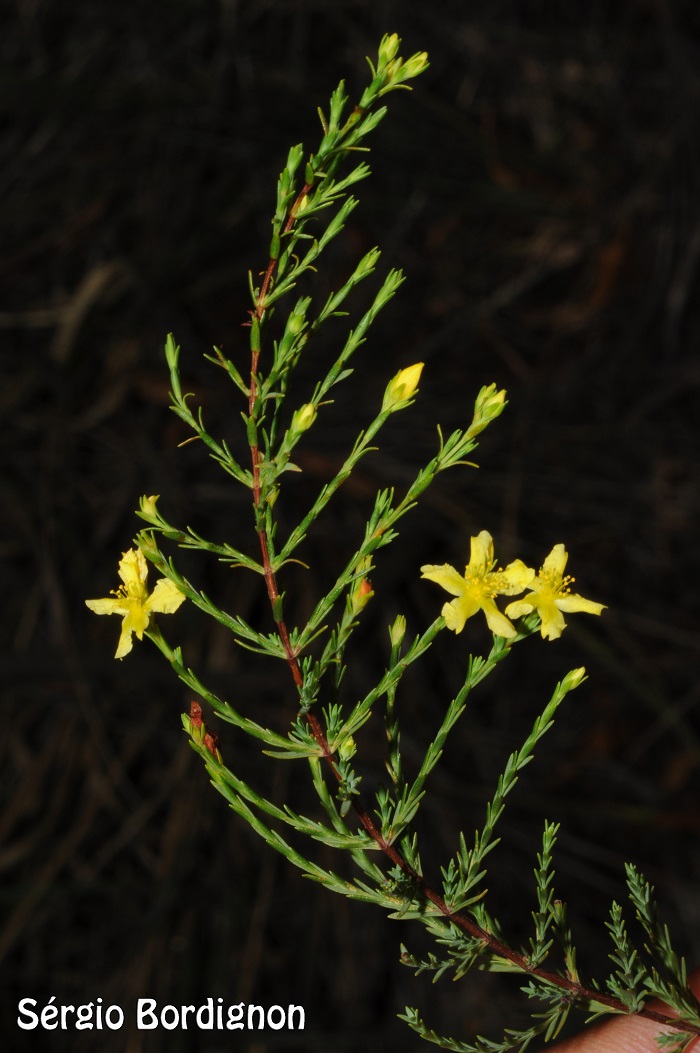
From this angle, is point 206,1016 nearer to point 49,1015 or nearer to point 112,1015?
point 112,1015

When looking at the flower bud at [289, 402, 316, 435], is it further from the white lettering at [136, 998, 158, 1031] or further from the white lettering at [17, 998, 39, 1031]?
the white lettering at [17, 998, 39, 1031]

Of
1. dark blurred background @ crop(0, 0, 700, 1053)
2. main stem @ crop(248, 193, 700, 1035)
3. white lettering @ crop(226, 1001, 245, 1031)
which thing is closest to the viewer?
main stem @ crop(248, 193, 700, 1035)

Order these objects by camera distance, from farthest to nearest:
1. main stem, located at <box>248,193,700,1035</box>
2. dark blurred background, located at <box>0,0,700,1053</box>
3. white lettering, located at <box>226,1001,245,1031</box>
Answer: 1. dark blurred background, located at <box>0,0,700,1053</box>
2. white lettering, located at <box>226,1001,245,1031</box>
3. main stem, located at <box>248,193,700,1035</box>

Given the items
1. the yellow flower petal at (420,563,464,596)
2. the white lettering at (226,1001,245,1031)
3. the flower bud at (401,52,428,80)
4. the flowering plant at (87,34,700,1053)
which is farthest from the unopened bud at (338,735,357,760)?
the white lettering at (226,1001,245,1031)

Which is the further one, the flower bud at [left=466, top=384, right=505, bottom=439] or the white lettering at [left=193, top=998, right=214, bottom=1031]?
the white lettering at [left=193, top=998, right=214, bottom=1031]

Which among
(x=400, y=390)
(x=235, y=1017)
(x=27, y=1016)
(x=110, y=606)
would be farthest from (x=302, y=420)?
(x=27, y=1016)

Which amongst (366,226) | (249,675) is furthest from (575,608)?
(366,226)

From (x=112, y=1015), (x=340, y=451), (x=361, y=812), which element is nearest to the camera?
(x=361, y=812)
